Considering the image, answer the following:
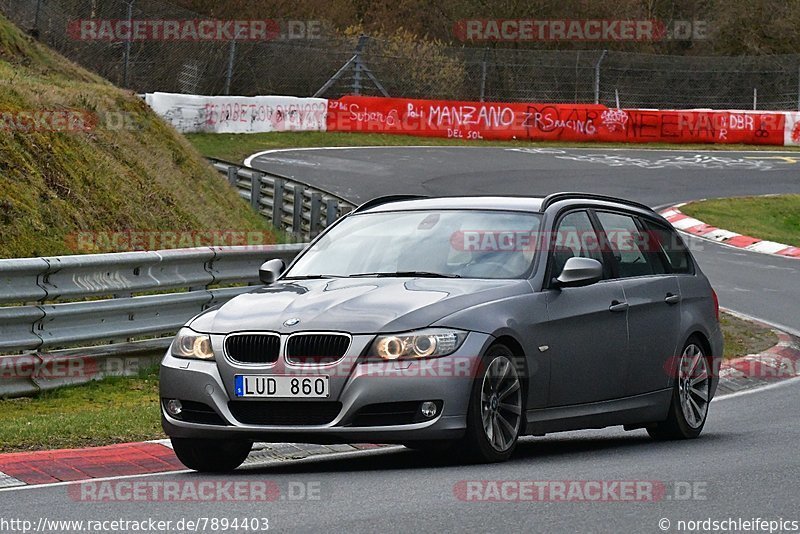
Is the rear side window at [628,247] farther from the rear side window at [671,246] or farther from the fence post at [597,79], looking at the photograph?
the fence post at [597,79]

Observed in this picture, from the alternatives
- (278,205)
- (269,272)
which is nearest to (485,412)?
(269,272)

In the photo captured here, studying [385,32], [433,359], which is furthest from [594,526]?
[385,32]

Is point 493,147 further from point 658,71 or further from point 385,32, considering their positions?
point 385,32

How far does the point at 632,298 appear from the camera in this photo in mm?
9438

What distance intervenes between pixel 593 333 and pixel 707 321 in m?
1.67

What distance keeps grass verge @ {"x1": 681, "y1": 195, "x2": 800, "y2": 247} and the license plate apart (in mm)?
19229

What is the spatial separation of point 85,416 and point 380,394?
305 cm

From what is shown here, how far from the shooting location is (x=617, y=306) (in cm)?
921

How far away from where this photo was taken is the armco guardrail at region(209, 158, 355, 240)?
22.9 m

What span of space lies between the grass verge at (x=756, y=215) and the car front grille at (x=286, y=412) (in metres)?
19.2

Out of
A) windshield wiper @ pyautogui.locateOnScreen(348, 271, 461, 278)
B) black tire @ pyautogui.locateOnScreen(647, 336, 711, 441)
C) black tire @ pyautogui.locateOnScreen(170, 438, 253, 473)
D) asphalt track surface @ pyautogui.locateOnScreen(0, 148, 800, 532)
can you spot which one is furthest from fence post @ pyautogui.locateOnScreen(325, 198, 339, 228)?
black tire @ pyautogui.locateOnScreen(170, 438, 253, 473)

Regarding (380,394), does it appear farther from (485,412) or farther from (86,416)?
(86,416)

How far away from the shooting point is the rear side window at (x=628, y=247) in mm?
9617

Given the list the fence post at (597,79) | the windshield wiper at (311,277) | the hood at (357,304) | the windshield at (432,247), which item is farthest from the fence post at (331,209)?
the fence post at (597,79)
